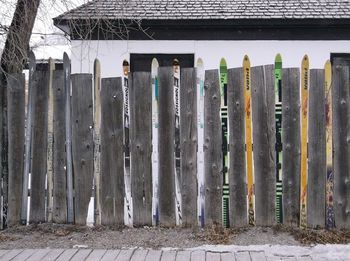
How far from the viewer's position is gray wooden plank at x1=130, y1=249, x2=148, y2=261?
462 cm

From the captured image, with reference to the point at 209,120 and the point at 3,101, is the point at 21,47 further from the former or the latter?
the point at 209,120

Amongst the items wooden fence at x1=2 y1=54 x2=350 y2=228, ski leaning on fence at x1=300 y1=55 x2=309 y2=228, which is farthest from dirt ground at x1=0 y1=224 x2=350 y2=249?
ski leaning on fence at x1=300 y1=55 x2=309 y2=228

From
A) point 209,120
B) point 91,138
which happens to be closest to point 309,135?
point 209,120

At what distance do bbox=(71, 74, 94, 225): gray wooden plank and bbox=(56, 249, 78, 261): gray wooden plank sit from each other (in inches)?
34.7

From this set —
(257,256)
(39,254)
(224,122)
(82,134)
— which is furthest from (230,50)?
(39,254)

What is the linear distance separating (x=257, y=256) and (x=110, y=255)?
1455mm

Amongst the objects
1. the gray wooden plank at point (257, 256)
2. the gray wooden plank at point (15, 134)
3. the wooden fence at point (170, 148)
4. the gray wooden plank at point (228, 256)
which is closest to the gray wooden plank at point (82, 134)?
the wooden fence at point (170, 148)

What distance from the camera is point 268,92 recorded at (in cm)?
534

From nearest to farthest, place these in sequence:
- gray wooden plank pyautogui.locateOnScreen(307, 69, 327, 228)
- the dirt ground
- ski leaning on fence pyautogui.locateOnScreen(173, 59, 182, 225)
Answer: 1. the dirt ground
2. gray wooden plank pyautogui.locateOnScreen(307, 69, 327, 228)
3. ski leaning on fence pyautogui.locateOnScreen(173, 59, 182, 225)

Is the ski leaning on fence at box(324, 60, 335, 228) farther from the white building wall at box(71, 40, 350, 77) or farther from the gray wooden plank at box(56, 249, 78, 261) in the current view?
the white building wall at box(71, 40, 350, 77)

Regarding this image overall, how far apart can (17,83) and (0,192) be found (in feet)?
4.30

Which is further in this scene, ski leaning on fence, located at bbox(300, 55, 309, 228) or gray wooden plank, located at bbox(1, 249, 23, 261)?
ski leaning on fence, located at bbox(300, 55, 309, 228)

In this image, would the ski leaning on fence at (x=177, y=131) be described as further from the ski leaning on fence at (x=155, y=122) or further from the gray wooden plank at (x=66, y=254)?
the gray wooden plank at (x=66, y=254)


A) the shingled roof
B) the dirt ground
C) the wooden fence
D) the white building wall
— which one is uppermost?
the shingled roof
